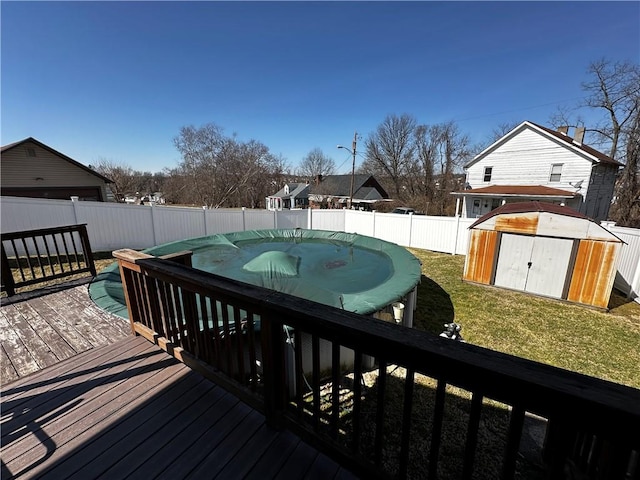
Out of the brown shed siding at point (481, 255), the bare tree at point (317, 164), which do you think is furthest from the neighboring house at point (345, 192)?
the brown shed siding at point (481, 255)

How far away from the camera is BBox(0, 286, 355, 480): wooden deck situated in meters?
1.49

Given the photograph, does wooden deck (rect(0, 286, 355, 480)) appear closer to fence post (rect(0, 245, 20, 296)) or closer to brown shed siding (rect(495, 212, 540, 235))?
fence post (rect(0, 245, 20, 296))

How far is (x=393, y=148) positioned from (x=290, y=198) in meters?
12.6

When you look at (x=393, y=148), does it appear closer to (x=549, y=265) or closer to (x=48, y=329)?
(x=549, y=265)

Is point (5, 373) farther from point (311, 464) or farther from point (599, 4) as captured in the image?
point (599, 4)

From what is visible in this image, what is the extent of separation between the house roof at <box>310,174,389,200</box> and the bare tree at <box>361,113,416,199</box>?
6.10 feet

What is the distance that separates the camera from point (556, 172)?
1404 centimetres

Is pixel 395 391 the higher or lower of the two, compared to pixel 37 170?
lower

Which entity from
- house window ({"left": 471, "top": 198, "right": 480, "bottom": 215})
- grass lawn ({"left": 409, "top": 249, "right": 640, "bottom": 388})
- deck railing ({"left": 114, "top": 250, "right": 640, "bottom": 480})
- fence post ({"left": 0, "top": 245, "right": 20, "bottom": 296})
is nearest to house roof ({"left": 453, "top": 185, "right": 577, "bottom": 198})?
house window ({"left": 471, "top": 198, "right": 480, "bottom": 215})

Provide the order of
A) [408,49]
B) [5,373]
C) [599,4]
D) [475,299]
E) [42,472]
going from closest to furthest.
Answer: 1. [42,472]
2. [5,373]
3. [599,4]
4. [475,299]
5. [408,49]

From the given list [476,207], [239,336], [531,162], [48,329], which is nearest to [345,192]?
[476,207]

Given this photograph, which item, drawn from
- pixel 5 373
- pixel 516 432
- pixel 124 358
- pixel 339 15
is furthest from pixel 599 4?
pixel 5 373

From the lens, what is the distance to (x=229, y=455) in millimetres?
1551

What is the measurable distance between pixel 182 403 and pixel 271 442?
769mm
